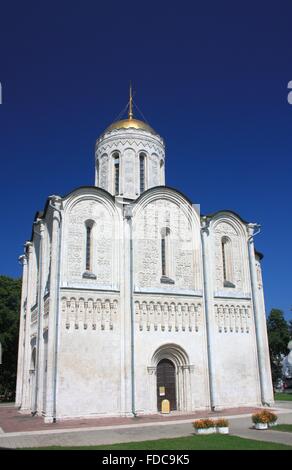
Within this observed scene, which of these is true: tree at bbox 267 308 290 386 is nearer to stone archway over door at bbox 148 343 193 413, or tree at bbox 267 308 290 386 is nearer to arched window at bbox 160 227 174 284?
stone archway over door at bbox 148 343 193 413

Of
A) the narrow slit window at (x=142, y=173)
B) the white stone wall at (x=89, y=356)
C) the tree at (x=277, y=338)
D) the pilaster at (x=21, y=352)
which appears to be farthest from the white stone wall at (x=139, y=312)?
the tree at (x=277, y=338)

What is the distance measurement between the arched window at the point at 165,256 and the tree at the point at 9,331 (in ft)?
49.8

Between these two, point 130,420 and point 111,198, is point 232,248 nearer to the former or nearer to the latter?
point 111,198

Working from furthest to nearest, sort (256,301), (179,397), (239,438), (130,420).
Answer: (256,301)
(179,397)
(130,420)
(239,438)

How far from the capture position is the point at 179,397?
808 inches

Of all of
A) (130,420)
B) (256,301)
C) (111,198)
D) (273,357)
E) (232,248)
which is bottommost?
(130,420)

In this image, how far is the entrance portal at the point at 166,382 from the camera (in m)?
20.2

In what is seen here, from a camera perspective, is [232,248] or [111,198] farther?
[232,248]

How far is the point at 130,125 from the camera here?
2608 centimetres

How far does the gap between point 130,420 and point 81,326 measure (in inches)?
174

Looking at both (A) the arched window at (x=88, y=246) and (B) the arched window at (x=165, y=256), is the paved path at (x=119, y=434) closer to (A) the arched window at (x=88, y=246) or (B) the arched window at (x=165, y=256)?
(B) the arched window at (x=165, y=256)

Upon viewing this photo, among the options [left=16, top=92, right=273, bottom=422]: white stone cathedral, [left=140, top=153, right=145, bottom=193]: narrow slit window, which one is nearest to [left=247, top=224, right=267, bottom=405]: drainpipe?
[left=16, top=92, right=273, bottom=422]: white stone cathedral

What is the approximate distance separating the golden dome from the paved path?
658 inches
